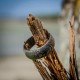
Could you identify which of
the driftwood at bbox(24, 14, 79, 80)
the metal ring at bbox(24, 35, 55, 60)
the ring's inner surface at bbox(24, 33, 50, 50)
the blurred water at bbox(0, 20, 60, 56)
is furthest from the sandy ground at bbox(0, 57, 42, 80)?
the metal ring at bbox(24, 35, 55, 60)

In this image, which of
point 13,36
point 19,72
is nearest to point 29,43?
point 19,72

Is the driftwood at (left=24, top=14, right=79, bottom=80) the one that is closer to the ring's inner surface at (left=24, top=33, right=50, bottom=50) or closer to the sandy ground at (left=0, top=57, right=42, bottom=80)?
the ring's inner surface at (left=24, top=33, right=50, bottom=50)

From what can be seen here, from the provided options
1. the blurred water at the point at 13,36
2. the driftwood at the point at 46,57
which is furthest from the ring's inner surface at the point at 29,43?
the blurred water at the point at 13,36

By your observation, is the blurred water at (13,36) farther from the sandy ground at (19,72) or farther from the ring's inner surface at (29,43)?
the ring's inner surface at (29,43)

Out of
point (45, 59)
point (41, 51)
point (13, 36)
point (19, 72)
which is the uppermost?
point (41, 51)

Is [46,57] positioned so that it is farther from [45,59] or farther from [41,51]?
[41,51]

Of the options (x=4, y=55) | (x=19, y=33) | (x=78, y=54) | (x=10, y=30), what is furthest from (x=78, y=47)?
(x=10, y=30)

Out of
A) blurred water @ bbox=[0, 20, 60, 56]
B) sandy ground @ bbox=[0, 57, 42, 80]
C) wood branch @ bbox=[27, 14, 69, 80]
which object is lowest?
blurred water @ bbox=[0, 20, 60, 56]

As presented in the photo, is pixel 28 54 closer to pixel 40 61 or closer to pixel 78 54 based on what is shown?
pixel 40 61
